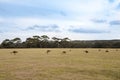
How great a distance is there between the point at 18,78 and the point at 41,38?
4257 inches

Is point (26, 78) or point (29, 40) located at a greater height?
point (29, 40)

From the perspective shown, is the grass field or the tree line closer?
the grass field

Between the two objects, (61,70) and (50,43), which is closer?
(61,70)

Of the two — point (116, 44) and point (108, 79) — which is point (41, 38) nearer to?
point (116, 44)

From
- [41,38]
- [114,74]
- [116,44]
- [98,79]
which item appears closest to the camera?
[98,79]

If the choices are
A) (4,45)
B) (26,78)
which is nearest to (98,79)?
(26,78)

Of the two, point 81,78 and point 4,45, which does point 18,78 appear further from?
point 4,45

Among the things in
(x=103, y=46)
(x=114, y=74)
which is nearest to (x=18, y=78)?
(x=114, y=74)

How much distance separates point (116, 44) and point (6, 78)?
104429mm

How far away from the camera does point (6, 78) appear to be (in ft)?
52.0

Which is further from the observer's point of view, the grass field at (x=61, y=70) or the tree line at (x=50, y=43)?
the tree line at (x=50, y=43)

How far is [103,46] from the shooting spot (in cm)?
11588

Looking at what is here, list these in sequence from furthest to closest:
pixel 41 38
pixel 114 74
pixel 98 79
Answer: pixel 41 38 → pixel 114 74 → pixel 98 79

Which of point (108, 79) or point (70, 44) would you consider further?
point (70, 44)
